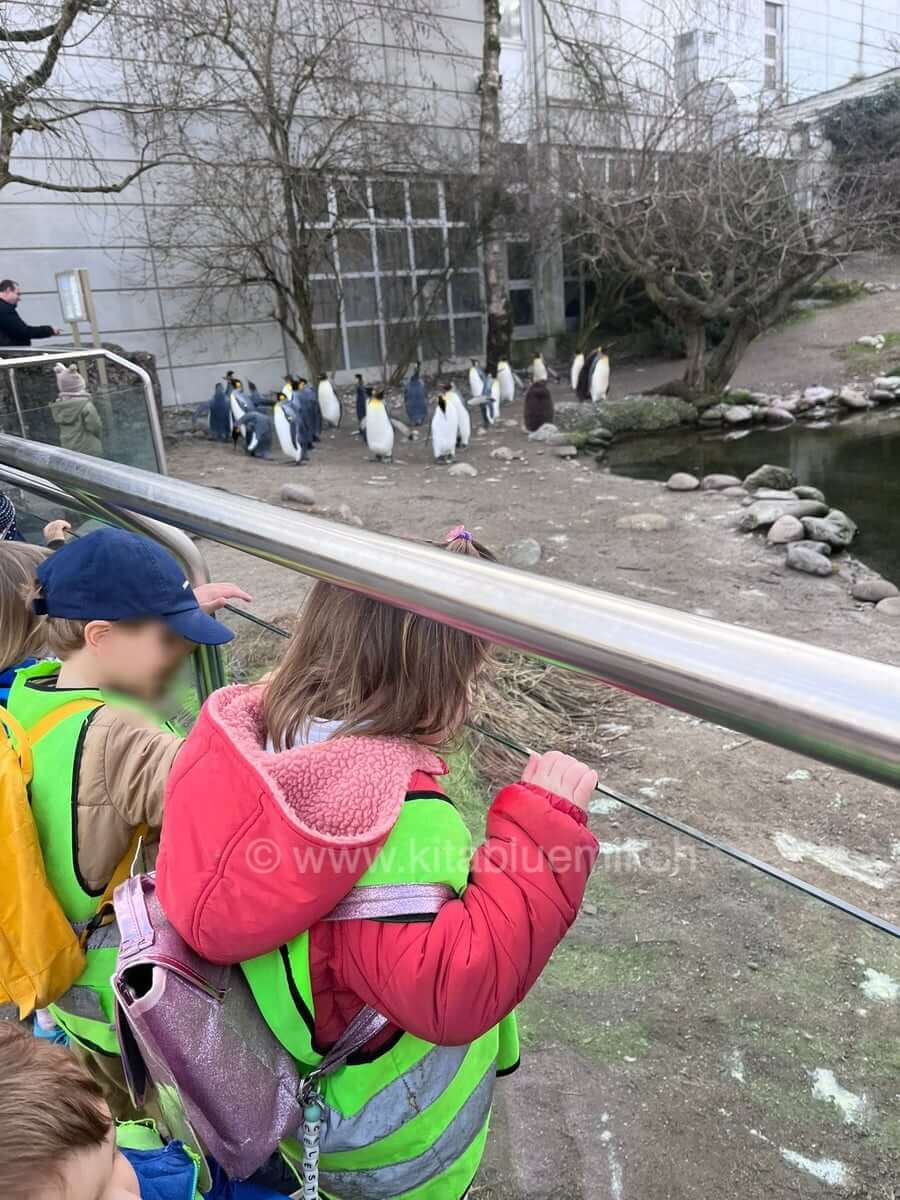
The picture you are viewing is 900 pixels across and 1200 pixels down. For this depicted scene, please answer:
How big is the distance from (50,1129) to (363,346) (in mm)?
16718

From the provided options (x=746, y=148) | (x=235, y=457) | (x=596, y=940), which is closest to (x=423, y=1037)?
(x=596, y=940)

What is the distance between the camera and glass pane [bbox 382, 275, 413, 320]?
16062 millimetres

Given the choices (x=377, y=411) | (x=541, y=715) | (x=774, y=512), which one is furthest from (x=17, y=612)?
(x=377, y=411)

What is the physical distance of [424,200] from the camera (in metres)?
15.2

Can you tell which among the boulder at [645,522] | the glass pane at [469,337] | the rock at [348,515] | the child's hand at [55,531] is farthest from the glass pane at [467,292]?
the child's hand at [55,531]

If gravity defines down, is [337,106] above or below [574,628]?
above

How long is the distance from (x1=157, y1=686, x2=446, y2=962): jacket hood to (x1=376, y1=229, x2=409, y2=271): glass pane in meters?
16.1

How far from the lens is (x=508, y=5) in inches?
650

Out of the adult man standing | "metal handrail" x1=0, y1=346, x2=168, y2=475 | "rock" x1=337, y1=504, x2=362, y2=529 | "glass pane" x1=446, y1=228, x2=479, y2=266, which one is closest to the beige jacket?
"metal handrail" x1=0, y1=346, x2=168, y2=475

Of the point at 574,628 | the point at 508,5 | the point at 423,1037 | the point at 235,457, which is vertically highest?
the point at 508,5

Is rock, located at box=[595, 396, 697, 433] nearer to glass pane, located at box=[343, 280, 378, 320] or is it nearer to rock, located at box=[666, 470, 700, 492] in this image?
rock, located at box=[666, 470, 700, 492]

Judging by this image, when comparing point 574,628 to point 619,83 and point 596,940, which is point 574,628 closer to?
point 596,940

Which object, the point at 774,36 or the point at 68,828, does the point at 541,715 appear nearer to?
the point at 68,828

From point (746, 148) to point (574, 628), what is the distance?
45.9ft
